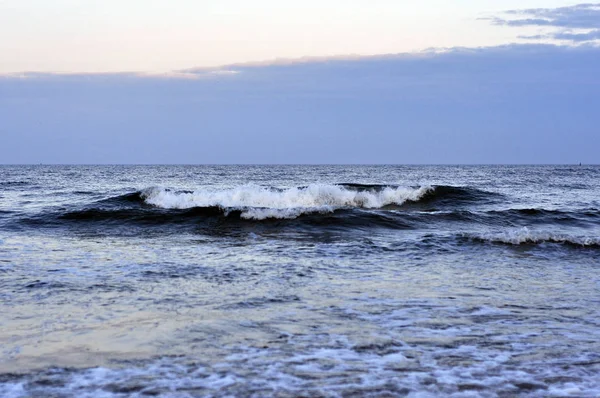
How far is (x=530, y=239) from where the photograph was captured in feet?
38.8

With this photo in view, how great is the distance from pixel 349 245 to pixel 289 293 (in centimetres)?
453

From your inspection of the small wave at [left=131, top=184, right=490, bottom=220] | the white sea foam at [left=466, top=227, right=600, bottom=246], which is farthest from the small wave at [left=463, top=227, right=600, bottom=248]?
the small wave at [left=131, top=184, right=490, bottom=220]

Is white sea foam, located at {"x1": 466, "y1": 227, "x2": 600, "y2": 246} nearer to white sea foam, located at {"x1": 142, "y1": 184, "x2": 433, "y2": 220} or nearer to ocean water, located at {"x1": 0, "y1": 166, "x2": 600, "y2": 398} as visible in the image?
ocean water, located at {"x1": 0, "y1": 166, "x2": 600, "y2": 398}

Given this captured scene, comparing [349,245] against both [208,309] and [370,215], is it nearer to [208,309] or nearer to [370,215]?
[370,215]

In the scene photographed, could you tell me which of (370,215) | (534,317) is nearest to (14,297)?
(534,317)

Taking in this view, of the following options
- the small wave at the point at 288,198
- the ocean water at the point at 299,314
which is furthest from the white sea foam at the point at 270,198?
the ocean water at the point at 299,314

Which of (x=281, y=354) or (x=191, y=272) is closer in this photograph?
(x=281, y=354)

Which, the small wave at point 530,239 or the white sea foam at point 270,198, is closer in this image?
the small wave at point 530,239

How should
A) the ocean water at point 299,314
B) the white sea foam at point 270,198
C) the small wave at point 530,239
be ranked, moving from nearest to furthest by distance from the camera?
the ocean water at point 299,314
the small wave at point 530,239
the white sea foam at point 270,198

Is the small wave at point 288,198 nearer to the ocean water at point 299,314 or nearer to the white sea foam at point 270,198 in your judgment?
the white sea foam at point 270,198

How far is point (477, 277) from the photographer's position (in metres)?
8.16

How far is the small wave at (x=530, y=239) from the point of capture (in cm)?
1162

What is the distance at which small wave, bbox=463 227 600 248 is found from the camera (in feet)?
38.1

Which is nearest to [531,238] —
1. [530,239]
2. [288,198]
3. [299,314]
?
[530,239]
